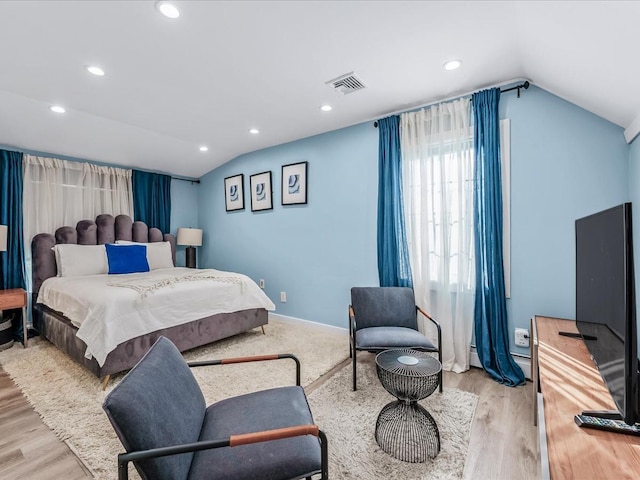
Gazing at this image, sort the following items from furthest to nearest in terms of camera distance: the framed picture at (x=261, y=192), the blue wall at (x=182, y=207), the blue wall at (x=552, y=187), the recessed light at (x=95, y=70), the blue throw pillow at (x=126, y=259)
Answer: the blue wall at (x=182, y=207)
the framed picture at (x=261, y=192)
the blue throw pillow at (x=126, y=259)
the recessed light at (x=95, y=70)
the blue wall at (x=552, y=187)

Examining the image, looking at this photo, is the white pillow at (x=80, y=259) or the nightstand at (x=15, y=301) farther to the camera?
the white pillow at (x=80, y=259)

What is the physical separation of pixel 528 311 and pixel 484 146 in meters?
1.42

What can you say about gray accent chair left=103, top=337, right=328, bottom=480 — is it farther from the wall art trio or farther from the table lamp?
the table lamp

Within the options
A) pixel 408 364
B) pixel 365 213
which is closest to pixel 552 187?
pixel 365 213

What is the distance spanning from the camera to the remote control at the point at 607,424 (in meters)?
0.96

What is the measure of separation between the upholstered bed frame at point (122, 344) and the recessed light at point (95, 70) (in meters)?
2.15

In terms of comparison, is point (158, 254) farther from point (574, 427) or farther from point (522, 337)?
point (574, 427)

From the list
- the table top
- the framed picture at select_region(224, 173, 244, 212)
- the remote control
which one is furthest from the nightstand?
the remote control

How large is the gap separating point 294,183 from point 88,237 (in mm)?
2822

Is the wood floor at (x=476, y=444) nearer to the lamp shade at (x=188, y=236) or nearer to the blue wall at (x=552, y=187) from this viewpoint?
the blue wall at (x=552, y=187)

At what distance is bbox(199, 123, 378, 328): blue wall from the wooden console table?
6.33 feet

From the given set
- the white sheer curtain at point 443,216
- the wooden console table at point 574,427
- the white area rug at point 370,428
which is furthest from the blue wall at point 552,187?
the white area rug at point 370,428

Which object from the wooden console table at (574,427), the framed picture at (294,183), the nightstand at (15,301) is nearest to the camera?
the wooden console table at (574,427)

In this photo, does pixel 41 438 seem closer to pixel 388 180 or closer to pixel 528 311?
pixel 388 180
